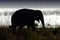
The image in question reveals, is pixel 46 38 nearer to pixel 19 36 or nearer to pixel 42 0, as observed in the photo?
pixel 19 36

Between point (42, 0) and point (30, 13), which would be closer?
point (30, 13)

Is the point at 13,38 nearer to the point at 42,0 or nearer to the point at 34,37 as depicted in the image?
the point at 34,37

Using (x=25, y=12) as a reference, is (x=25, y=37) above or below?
below

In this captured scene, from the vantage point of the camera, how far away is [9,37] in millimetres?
6098

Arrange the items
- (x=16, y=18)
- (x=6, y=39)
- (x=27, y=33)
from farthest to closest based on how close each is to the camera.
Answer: (x=16, y=18), (x=27, y=33), (x=6, y=39)

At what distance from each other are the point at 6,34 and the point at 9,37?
0.13m

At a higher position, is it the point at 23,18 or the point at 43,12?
the point at 43,12

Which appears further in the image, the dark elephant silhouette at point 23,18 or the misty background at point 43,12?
the misty background at point 43,12

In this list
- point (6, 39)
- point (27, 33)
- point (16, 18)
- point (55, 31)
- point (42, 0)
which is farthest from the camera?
point (42, 0)

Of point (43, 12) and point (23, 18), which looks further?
point (43, 12)

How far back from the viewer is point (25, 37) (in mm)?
6254

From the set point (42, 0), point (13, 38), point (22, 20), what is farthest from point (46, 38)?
point (42, 0)

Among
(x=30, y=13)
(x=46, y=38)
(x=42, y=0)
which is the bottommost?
(x=46, y=38)

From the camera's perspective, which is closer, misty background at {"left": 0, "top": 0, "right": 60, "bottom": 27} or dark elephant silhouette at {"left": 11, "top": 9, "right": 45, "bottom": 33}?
dark elephant silhouette at {"left": 11, "top": 9, "right": 45, "bottom": 33}
